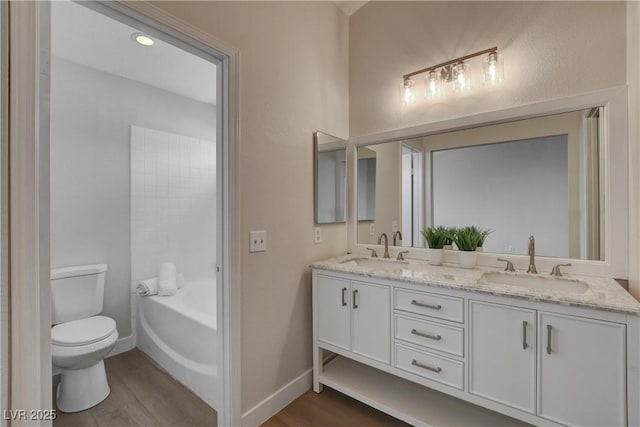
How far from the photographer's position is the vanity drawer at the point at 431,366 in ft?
4.54

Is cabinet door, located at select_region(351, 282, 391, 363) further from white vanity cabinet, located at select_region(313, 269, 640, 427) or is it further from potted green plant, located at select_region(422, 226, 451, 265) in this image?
potted green plant, located at select_region(422, 226, 451, 265)

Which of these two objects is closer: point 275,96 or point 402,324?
point 402,324

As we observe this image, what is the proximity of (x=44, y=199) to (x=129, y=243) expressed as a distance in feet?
6.04

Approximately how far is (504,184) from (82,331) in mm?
2941

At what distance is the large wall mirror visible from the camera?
1.52 m

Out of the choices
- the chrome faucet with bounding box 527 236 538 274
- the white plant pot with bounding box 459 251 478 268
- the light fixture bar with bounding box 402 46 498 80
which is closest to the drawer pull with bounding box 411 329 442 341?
the white plant pot with bounding box 459 251 478 268

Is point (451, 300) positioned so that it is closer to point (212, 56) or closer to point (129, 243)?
point (212, 56)

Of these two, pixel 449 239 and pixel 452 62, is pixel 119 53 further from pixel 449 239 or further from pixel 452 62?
pixel 449 239

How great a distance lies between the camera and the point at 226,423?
4.88 feet

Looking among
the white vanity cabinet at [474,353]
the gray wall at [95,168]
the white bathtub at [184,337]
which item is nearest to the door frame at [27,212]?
the white bathtub at [184,337]

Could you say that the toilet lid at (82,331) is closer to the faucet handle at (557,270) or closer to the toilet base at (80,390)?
the toilet base at (80,390)

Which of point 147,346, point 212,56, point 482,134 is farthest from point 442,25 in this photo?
point 147,346

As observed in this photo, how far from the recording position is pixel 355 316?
1.71 meters

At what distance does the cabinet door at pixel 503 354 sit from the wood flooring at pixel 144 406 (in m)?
1.51
